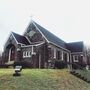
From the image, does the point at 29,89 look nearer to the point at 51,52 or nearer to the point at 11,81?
the point at 11,81

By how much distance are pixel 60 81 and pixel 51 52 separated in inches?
726

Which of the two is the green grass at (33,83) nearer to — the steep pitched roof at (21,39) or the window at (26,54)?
the window at (26,54)

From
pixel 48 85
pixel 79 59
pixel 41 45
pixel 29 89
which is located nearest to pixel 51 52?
pixel 41 45

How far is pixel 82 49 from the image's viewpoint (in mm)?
56438

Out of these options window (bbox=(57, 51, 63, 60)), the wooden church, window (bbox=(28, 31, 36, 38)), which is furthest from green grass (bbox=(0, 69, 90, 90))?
window (bbox=(28, 31, 36, 38))

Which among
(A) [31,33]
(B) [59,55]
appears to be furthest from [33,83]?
(B) [59,55]

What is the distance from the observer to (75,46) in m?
58.9

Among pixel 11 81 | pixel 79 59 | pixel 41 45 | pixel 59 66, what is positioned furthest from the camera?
pixel 79 59

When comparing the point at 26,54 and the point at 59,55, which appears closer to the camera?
the point at 26,54

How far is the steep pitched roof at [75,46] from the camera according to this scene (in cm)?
5681

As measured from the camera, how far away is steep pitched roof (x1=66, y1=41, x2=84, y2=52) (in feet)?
186

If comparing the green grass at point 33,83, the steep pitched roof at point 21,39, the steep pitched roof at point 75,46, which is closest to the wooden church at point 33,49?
the steep pitched roof at point 21,39

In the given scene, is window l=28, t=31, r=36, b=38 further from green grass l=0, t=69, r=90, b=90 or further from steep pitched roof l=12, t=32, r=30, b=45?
green grass l=0, t=69, r=90, b=90

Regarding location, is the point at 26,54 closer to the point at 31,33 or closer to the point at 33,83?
the point at 31,33
